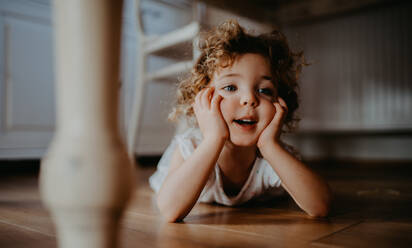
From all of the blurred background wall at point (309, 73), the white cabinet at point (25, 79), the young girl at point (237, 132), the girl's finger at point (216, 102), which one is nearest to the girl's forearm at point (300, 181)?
the young girl at point (237, 132)

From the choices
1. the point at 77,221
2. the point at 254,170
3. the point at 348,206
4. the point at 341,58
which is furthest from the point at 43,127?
the point at 341,58

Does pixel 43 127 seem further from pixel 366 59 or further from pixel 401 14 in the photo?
pixel 401 14

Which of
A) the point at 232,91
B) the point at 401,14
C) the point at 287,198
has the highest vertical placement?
the point at 401,14

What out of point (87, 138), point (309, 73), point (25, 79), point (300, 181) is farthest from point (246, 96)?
point (309, 73)

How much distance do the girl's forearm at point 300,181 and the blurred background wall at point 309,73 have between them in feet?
2.43

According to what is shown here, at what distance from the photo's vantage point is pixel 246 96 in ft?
2.11

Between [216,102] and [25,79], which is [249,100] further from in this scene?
[25,79]

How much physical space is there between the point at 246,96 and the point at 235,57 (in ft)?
0.32

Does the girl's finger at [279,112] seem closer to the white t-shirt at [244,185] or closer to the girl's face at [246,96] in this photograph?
the girl's face at [246,96]

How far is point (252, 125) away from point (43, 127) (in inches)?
45.9

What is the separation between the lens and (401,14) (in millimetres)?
2000

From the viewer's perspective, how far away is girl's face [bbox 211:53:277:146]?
2.09 ft

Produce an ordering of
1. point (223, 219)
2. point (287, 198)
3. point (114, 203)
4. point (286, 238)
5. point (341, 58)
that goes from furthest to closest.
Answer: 1. point (341, 58)
2. point (287, 198)
3. point (223, 219)
4. point (286, 238)
5. point (114, 203)

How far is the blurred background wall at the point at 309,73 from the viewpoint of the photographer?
1.41 m
